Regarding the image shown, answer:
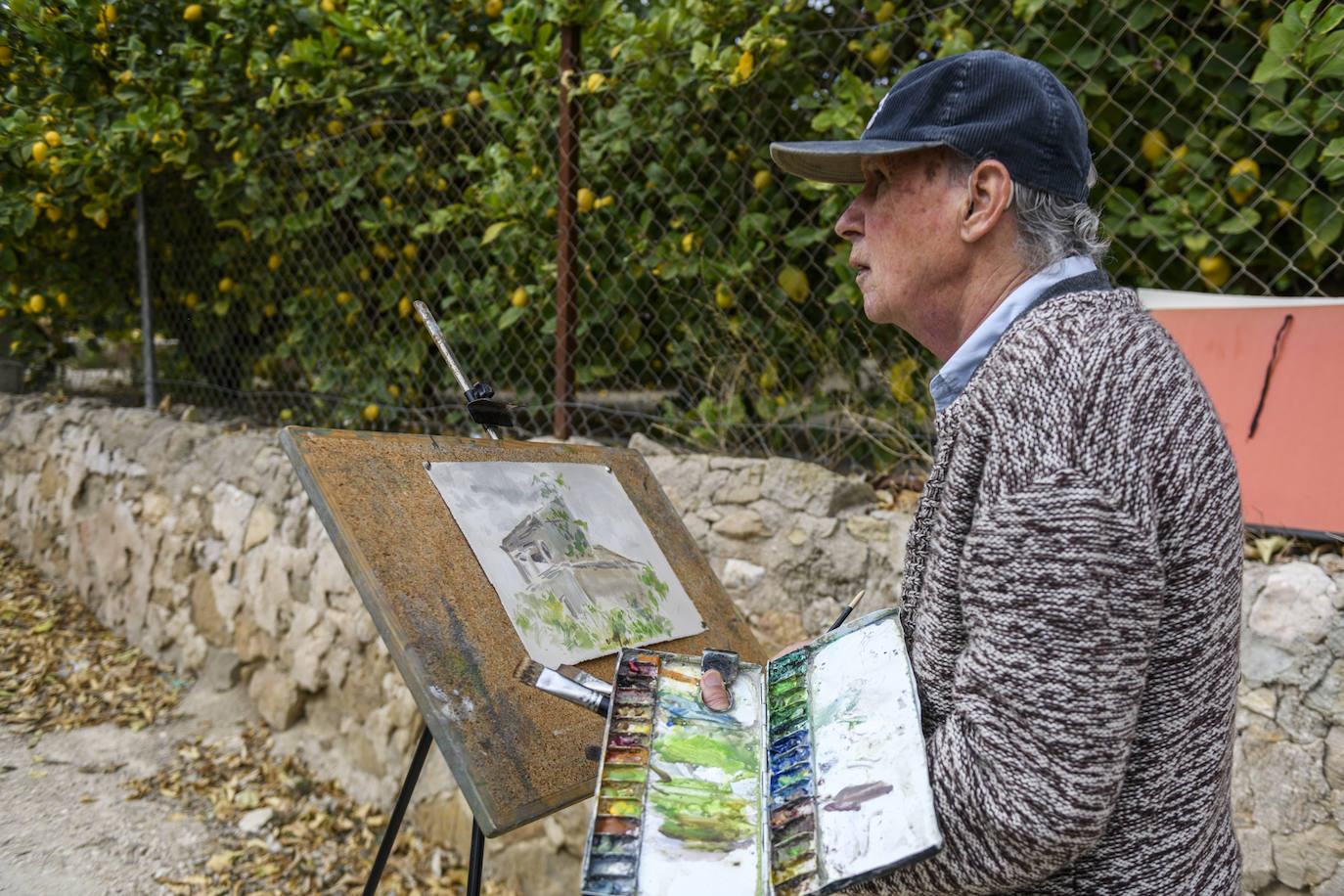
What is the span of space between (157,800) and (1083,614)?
351 centimetres

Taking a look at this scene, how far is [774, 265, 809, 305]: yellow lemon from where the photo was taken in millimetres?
2824

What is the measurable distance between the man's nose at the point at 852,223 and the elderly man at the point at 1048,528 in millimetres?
35

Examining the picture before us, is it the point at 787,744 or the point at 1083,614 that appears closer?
the point at 1083,614

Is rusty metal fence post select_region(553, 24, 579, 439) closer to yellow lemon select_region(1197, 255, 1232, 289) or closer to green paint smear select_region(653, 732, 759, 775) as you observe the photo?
yellow lemon select_region(1197, 255, 1232, 289)

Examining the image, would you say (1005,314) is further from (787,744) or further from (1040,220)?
(787,744)

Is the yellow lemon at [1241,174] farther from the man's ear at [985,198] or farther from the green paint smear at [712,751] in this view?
the green paint smear at [712,751]

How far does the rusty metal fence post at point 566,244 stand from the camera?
3057 millimetres

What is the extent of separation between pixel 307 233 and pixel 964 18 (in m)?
3.06

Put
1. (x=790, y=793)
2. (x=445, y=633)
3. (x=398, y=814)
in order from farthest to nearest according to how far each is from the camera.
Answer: (x=398, y=814)
(x=445, y=633)
(x=790, y=793)

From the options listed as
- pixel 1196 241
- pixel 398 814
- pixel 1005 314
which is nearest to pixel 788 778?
pixel 1005 314

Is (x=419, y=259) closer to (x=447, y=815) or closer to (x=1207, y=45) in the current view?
(x=447, y=815)

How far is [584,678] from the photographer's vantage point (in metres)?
1.37

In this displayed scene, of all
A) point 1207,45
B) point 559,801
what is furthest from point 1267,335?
point 559,801

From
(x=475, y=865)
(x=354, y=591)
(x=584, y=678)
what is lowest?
(x=354, y=591)
